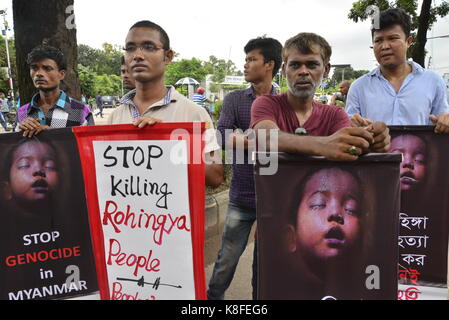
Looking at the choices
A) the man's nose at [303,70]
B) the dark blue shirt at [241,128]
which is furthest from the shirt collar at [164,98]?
the man's nose at [303,70]

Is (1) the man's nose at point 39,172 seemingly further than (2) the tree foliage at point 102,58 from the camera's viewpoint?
No

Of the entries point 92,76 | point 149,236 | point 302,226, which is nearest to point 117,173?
point 149,236

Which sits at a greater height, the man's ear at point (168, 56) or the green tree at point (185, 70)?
the green tree at point (185, 70)

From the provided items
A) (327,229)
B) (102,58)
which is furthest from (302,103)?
(102,58)

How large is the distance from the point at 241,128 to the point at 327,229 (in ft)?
3.86

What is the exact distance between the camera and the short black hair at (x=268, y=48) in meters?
2.60

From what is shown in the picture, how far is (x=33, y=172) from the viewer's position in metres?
1.87

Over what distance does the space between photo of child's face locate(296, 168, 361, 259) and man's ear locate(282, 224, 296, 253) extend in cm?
2

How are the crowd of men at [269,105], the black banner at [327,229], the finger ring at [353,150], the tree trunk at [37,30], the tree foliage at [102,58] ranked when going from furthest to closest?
1. the tree foliage at [102,58]
2. the tree trunk at [37,30]
3. the crowd of men at [269,105]
4. the black banner at [327,229]
5. the finger ring at [353,150]

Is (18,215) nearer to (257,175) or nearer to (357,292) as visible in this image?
(257,175)

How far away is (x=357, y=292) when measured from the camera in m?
1.46

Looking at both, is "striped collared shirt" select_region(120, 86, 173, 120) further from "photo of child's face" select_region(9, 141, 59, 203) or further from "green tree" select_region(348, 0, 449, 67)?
"green tree" select_region(348, 0, 449, 67)

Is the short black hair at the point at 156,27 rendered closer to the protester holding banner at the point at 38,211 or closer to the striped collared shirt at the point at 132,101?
the striped collared shirt at the point at 132,101
